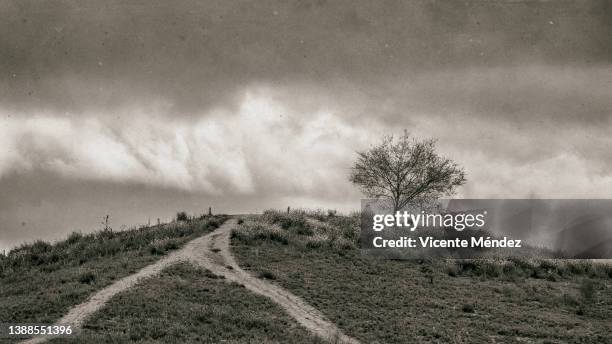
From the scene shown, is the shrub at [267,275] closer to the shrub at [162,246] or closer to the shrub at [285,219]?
the shrub at [162,246]

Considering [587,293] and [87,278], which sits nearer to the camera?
[87,278]

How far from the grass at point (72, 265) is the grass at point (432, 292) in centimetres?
588

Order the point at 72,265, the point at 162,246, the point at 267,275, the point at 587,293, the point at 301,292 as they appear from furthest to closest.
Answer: the point at 162,246
the point at 72,265
the point at 587,293
the point at 267,275
the point at 301,292

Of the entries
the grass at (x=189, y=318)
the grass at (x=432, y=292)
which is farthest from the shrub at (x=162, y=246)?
the grass at (x=189, y=318)

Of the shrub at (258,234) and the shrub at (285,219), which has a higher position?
the shrub at (285,219)

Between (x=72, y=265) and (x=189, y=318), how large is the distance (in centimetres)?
1695

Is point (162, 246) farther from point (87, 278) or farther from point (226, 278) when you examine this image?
point (226, 278)

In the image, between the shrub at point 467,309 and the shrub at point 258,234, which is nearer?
the shrub at point 467,309

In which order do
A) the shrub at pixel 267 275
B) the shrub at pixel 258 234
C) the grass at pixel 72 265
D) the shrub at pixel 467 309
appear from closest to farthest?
the grass at pixel 72 265 < the shrub at pixel 467 309 < the shrub at pixel 267 275 < the shrub at pixel 258 234

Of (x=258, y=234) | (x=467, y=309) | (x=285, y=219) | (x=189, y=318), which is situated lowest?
(x=467, y=309)

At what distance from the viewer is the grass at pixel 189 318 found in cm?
1922

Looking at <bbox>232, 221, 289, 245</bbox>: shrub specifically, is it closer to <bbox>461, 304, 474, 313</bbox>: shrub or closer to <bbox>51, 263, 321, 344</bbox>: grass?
<bbox>51, 263, 321, 344</bbox>: grass

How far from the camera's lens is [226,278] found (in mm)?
28156

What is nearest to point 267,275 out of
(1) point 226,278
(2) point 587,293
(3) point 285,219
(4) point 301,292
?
(1) point 226,278
